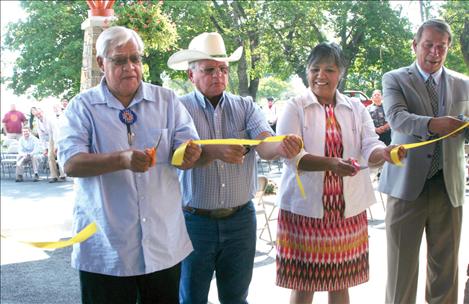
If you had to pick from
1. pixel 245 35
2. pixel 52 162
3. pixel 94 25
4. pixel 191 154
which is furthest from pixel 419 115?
pixel 52 162

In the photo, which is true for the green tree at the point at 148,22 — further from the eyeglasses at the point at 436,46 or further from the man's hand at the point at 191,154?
the man's hand at the point at 191,154

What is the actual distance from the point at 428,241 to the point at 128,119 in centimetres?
179

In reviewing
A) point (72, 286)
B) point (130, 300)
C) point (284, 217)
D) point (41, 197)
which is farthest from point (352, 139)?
point (41, 197)

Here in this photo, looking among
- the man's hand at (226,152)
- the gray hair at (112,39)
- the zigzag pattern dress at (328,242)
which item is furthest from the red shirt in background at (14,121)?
the man's hand at (226,152)

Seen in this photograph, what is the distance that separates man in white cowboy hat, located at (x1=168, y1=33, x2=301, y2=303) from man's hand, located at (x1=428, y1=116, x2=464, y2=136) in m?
0.78

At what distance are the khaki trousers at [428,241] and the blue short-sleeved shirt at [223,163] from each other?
2.78 ft

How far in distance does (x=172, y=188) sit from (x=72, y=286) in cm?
269

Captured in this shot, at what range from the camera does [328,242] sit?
249 centimetres

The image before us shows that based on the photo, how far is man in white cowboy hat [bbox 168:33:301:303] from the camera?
7.97ft

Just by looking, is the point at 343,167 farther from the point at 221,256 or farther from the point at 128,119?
the point at 128,119

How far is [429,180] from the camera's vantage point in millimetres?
2725

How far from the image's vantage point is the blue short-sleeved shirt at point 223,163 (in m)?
2.42

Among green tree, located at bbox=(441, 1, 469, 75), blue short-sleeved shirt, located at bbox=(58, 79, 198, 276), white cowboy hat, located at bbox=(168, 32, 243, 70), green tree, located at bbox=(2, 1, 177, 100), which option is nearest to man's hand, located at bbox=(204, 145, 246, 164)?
→ blue short-sleeved shirt, located at bbox=(58, 79, 198, 276)

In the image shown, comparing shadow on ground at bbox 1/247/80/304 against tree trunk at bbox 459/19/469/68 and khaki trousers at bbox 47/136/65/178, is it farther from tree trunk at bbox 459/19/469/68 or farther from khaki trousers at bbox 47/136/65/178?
khaki trousers at bbox 47/136/65/178
